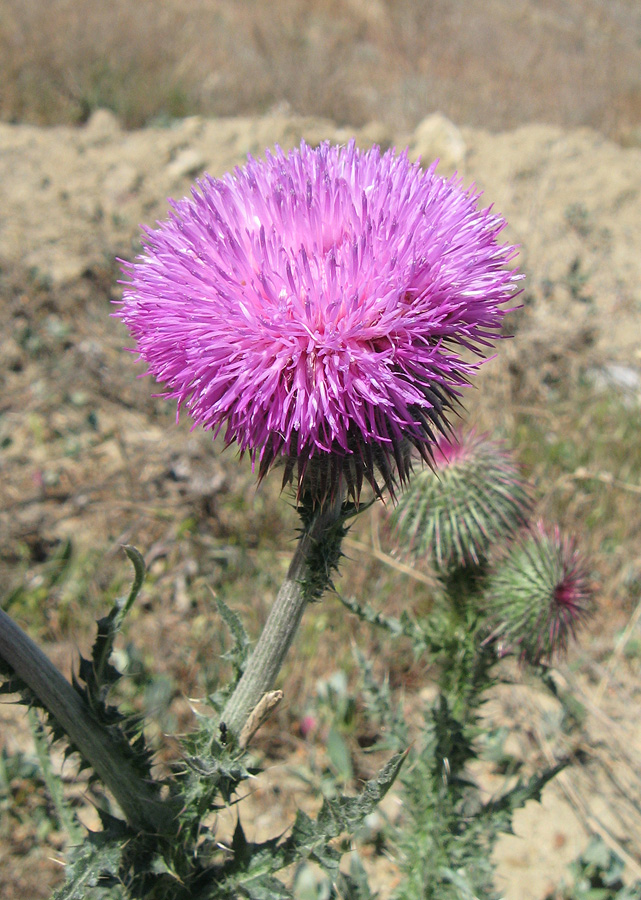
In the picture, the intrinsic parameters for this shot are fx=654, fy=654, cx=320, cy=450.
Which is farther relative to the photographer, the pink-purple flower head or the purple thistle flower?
the purple thistle flower

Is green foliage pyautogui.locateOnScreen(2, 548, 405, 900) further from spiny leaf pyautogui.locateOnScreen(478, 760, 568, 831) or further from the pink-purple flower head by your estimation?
spiny leaf pyautogui.locateOnScreen(478, 760, 568, 831)

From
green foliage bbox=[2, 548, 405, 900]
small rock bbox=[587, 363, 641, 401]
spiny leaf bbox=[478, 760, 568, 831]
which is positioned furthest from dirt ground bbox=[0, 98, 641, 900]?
spiny leaf bbox=[478, 760, 568, 831]

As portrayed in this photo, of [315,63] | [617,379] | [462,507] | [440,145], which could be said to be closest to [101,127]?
[440,145]

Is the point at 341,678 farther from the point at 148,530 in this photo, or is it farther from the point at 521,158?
the point at 521,158

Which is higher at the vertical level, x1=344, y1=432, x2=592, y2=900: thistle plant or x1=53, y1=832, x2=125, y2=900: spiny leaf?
x1=344, y1=432, x2=592, y2=900: thistle plant

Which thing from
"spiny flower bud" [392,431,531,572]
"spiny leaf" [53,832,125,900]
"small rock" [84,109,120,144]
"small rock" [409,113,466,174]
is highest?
"small rock" [409,113,466,174]

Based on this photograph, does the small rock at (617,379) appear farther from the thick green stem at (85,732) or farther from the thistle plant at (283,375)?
the thick green stem at (85,732)
